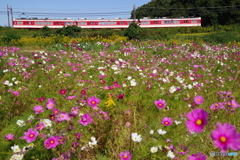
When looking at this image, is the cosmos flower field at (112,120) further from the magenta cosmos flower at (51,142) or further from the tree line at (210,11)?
the tree line at (210,11)

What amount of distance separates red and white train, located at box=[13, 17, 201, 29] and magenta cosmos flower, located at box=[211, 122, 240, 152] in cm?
3492

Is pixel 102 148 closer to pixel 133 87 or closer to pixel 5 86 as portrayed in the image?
pixel 133 87

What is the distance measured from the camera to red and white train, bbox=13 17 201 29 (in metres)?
33.6

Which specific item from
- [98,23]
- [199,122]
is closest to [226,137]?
[199,122]

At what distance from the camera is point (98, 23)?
34.7 m

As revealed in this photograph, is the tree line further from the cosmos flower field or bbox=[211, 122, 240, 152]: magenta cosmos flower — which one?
bbox=[211, 122, 240, 152]: magenta cosmos flower

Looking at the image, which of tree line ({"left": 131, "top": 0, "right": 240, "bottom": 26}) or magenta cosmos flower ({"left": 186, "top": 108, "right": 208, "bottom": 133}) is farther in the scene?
tree line ({"left": 131, "top": 0, "right": 240, "bottom": 26})

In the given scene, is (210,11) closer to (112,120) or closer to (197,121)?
(112,120)

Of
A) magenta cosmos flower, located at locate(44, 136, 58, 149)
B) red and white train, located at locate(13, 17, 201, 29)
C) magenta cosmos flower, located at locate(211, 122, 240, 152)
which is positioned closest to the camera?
magenta cosmos flower, located at locate(211, 122, 240, 152)

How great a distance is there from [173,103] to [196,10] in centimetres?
5856

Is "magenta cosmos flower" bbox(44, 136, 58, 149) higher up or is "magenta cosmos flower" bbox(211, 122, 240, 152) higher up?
"magenta cosmos flower" bbox(211, 122, 240, 152)

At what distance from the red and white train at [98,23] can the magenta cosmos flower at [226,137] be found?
3492 cm

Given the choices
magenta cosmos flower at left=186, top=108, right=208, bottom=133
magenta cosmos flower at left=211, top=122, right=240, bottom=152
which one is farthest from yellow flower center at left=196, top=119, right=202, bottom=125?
magenta cosmos flower at left=211, top=122, right=240, bottom=152

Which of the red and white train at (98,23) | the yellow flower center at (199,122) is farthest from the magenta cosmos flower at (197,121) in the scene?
the red and white train at (98,23)
